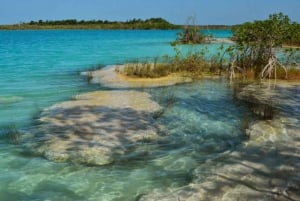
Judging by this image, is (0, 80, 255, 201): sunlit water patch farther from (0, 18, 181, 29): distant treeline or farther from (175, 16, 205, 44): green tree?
(0, 18, 181, 29): distant treeline

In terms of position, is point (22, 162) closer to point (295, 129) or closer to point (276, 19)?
point (295, 129)

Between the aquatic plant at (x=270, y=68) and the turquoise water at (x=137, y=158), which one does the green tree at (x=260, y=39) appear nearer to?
the aquatic plant at (x=270, y=68)

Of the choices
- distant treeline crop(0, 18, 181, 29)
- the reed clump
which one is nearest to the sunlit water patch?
the reed clump

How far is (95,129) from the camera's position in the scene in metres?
11.0

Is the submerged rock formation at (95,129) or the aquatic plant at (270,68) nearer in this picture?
the submerged rock formation at (95,129)

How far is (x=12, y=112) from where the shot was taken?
45.0 ft

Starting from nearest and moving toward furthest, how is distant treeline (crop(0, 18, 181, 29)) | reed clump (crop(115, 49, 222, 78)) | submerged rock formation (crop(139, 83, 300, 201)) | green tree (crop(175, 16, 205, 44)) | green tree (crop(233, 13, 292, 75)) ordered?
submerged rock formation (crop(139, 83, 300, 201)), green tree (crop(233, 13, 292, 75)), reed clump (crop(115, 49, 222, 78)), green tree (crop(175, 16, 205, 44)), distant treeline (crop(0, 18, 181, 29))

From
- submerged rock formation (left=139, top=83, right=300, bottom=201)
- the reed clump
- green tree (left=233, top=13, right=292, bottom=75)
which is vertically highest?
green tree (left=233, top=13, right=292, bottom=75)

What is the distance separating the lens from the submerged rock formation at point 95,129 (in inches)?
366

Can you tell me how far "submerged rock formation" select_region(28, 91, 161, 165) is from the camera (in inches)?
366

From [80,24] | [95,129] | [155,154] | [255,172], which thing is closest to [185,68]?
[95,129]

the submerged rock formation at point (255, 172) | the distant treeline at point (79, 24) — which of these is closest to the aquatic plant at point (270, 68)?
the submerged rock formation at point (255, 172)

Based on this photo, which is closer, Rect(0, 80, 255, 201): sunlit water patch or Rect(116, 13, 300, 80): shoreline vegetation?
Rect(0, 80, 255, 201): sunlit water patch

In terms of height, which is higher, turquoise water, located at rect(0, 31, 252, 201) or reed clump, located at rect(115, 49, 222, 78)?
reed clump, located at rect(115, 49, 222, 78)
